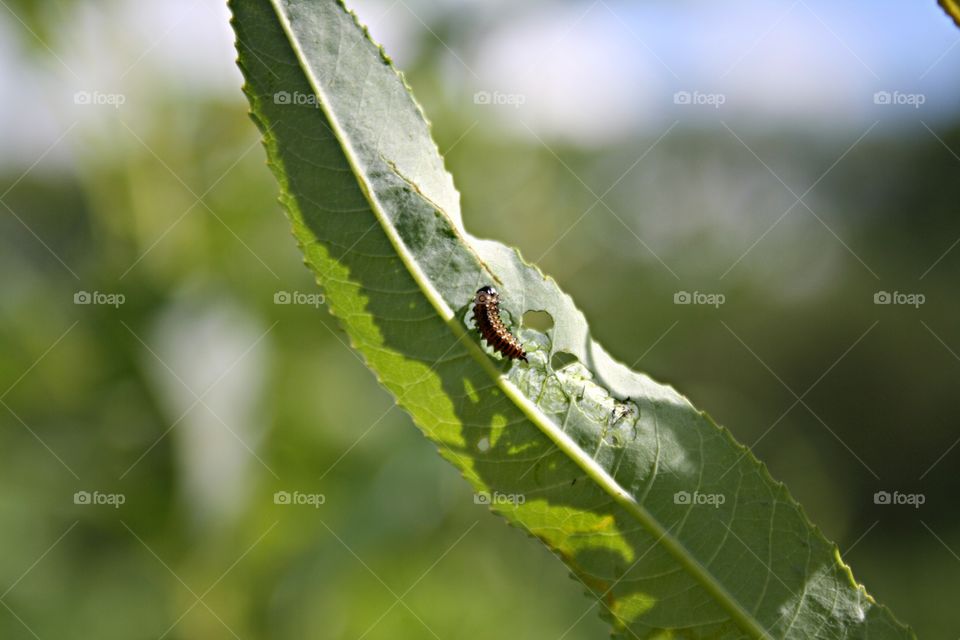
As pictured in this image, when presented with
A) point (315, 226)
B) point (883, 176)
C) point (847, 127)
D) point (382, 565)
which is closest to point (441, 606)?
point (382, 565)

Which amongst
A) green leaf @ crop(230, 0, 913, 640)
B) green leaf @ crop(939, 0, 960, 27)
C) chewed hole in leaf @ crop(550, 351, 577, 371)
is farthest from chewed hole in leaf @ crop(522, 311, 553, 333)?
green leaf @ crop(939, 0, 960, 27)

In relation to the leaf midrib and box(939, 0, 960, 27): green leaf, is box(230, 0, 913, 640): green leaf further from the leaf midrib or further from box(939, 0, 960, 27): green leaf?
box(939, 0, 960, 27): green leaf

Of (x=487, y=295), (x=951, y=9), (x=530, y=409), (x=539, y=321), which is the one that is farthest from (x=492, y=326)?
(x=539, y=321)

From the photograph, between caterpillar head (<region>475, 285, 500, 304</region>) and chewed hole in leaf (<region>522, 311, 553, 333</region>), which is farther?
chewed hole in leaf (<region>522, 311, 553, 333</region>)

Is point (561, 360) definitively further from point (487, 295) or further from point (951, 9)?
point (951, 9)

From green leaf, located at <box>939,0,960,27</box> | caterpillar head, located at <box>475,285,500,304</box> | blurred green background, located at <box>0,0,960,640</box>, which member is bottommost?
blurred green background, located at <box>0,0,960,640</box>

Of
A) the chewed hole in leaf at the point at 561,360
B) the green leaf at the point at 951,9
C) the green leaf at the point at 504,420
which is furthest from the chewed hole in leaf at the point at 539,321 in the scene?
the green leaf at the point at 951,9

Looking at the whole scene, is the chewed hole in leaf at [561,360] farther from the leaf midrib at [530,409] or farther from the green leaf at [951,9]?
the green leaf at [951,9]
